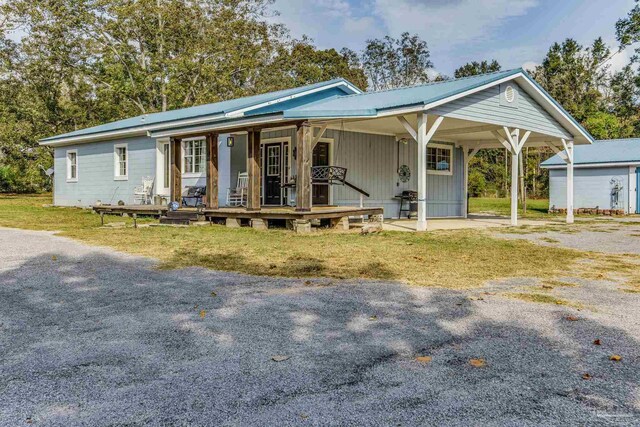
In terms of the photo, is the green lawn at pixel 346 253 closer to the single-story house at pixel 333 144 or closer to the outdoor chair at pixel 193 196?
the single-story house at pixel 333 144

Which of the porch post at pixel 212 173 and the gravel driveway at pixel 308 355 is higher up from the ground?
the porch post at pixel 212 173

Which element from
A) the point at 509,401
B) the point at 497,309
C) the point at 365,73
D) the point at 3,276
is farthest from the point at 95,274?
the point at 365,73

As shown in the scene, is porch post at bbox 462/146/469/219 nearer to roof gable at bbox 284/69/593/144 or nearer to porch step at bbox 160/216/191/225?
roof gable at bbox 284/69/593/144

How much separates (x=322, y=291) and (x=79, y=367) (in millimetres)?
2529

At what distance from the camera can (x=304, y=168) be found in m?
10.5

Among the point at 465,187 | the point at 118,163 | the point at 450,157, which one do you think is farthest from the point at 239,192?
the point at 465,187

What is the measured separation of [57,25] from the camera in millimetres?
27625

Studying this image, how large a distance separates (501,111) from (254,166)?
6.42 meters

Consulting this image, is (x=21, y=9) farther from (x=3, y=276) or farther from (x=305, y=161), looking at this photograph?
(x=3, y=276)

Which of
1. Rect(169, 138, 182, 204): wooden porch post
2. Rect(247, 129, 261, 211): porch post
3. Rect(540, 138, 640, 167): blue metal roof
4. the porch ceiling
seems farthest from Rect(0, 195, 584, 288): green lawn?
Rect(540, 138, 640, 167): blue metal roof

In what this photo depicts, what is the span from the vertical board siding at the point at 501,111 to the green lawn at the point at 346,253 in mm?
2796

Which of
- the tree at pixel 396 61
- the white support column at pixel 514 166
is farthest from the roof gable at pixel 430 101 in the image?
the tree at pixel 396 61

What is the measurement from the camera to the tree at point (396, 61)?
43531mm

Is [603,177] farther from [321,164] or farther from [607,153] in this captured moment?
[321,164]
